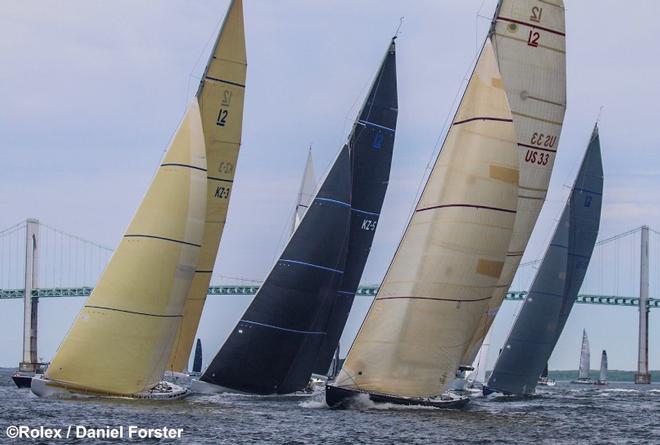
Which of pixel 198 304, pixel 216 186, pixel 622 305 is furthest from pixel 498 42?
pixel 622 305

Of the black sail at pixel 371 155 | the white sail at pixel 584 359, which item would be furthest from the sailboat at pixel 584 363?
the black sail at pixel 371 155

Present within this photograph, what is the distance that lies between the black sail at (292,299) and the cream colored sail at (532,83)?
9.26ft

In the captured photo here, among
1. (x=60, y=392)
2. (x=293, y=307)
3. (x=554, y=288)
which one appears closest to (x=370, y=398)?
(x=293, y=307)

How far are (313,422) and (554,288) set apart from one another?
11749mm

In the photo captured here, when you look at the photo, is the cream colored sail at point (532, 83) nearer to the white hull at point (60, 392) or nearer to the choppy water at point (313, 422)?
the choppy water at point (313, 422)

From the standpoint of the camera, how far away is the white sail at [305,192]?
32.8m

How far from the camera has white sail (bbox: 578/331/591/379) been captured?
227ft

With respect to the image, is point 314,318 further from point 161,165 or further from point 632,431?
point 632,431

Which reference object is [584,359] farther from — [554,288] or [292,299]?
[292,299]

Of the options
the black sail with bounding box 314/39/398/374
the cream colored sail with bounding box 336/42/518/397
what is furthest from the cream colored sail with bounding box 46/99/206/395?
the black sail with bounding box 314/39/398/374

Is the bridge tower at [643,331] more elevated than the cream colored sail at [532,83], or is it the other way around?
the cream colored sail at [532,83]

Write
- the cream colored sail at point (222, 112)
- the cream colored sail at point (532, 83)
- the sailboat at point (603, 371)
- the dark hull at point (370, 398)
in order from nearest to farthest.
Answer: the dark hull at point (370, 398) < the cream colored sail at point (532, 83) < the cream colored sail at point (222, 112) < the sailboat at point (603, 371)

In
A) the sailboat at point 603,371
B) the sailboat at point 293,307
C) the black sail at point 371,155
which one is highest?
the black sail at point 371,155

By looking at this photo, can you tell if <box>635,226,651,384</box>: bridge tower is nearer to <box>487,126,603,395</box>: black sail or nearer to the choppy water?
<box>487,126,603,395</box>: black sail
